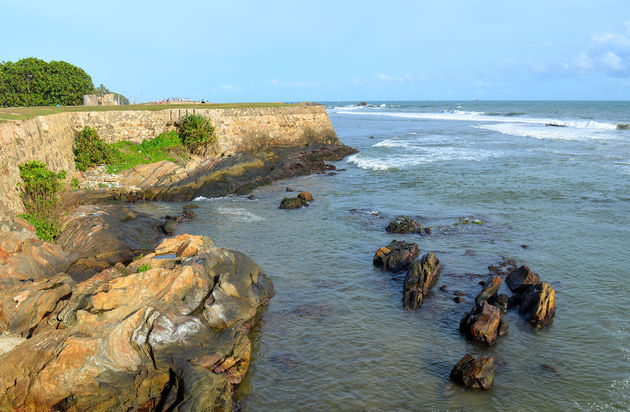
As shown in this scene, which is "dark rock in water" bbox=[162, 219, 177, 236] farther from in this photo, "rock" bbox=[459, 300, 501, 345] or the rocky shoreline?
"rock" bbox=[459, 300, 501, 345]

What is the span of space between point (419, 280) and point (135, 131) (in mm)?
25785

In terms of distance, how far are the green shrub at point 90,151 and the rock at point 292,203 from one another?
11.8 metres

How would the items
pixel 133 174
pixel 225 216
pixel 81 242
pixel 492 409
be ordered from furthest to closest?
pixel 133 174 → pixel 225 216 → pixel 81 242 → pixel 492 409

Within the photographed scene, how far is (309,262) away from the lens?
17016 millimetres

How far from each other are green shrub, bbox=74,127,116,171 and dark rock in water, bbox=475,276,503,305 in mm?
23758

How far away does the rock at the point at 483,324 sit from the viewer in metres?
11.5

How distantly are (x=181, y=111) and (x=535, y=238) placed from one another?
26.9 meters

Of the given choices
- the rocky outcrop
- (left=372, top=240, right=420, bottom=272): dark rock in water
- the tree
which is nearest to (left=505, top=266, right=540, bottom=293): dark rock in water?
(left=372, top=240, right=420, bottom=272): dark rock in water

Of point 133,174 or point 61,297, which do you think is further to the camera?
point 133,174

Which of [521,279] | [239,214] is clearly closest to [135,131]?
[239,214]

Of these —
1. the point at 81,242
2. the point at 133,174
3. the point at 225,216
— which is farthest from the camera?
the point at 133,174

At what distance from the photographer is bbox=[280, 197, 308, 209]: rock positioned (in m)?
25.0

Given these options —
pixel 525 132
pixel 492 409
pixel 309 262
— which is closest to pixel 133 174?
pixel 309 262

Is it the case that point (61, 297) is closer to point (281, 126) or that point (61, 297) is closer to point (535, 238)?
point (535, 238)
